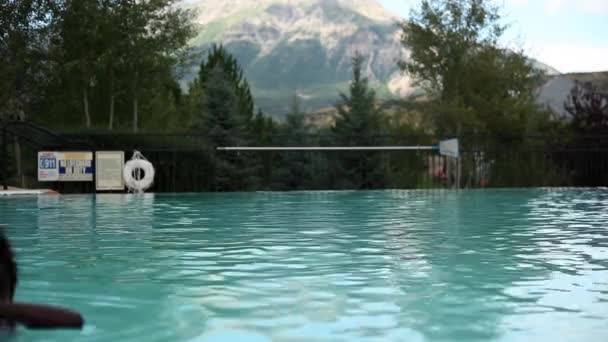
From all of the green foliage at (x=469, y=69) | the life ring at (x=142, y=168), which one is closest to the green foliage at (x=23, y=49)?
the life ring at (x=142, y=168)

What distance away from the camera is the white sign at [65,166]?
1898cm

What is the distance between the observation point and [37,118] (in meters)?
32.0

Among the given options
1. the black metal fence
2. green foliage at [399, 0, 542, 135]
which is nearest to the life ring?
the black metal fence

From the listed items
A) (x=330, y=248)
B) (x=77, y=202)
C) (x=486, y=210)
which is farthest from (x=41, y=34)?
(x=330, y=248)

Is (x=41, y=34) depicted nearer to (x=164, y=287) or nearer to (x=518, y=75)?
(x=518, y=75)

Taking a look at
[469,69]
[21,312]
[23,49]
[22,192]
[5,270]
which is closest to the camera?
[21,312]

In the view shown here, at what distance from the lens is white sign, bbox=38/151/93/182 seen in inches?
747

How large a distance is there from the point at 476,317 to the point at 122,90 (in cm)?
2772

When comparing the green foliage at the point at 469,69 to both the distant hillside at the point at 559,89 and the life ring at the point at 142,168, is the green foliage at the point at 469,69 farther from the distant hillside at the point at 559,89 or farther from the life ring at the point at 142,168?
the distant hillside at the point at 559,89

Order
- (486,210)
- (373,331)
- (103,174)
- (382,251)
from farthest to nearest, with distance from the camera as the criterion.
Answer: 1. (103,174)
2. (486,210)
3. (382,251)
4. (373,331)

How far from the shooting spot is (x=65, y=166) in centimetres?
1914

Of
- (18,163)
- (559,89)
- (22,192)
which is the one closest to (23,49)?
(18,163)

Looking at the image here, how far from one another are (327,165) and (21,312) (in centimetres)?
2038

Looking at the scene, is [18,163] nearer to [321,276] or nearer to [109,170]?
[109,170]
